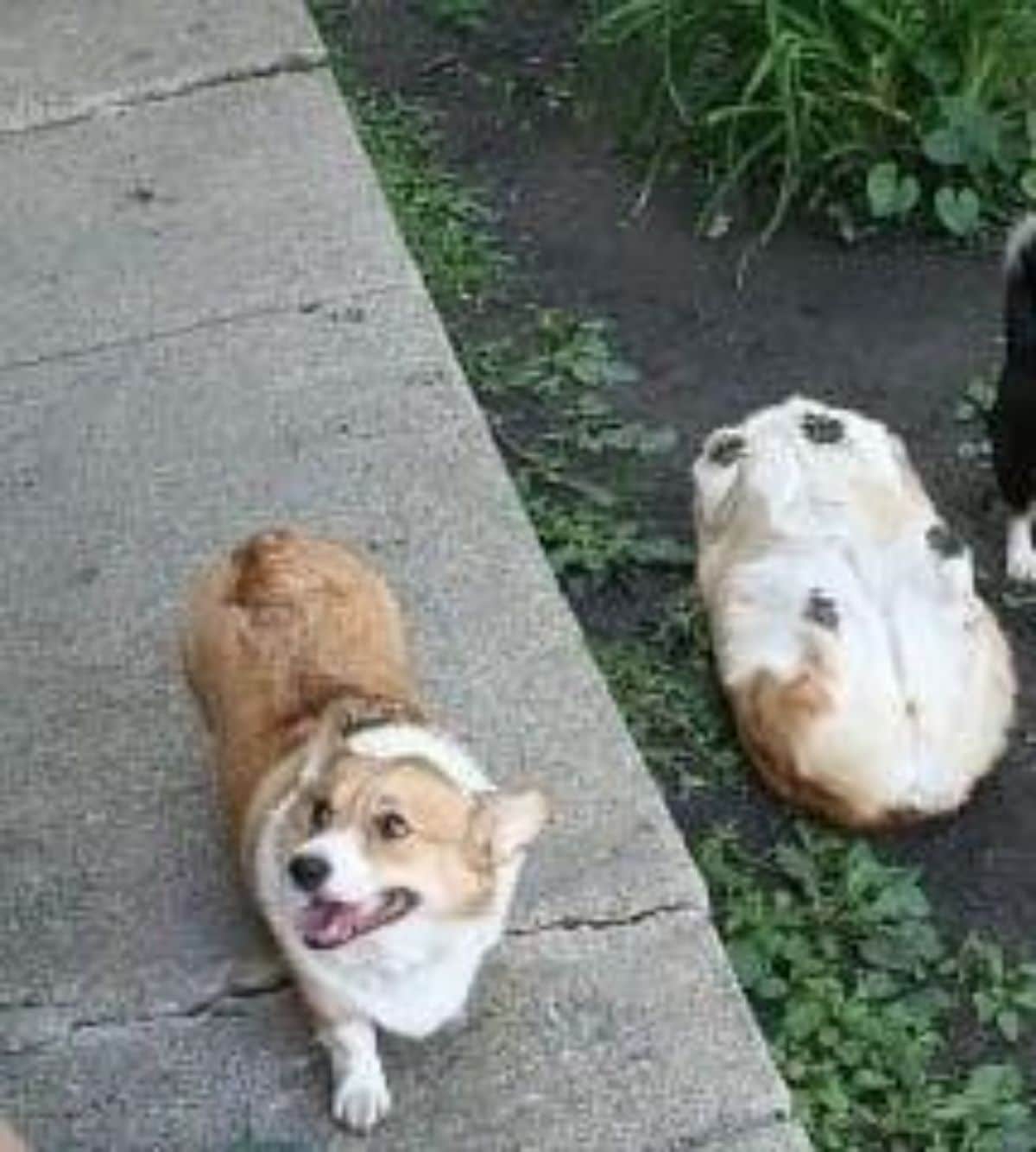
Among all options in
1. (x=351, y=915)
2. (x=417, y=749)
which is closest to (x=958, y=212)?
(x=417, y=749)

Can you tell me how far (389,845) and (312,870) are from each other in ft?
0.35

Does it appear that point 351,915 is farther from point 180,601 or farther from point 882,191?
point 882,191

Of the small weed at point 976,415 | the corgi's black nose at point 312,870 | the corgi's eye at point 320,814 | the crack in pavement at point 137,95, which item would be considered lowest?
the crack in pavement at point 137,95

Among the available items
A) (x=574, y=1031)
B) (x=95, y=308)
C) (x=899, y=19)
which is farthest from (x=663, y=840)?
(x=899, y=19)

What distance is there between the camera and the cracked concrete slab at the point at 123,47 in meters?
5.74

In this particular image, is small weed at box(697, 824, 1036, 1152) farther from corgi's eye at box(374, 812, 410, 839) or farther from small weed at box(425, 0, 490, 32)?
small weed at box(425, 0, 490, 32)

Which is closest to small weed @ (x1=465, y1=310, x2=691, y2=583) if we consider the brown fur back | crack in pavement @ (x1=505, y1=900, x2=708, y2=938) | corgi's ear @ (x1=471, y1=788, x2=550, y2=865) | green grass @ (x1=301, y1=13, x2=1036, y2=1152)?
green grass @ (x1=301, y1=13, x2=1036, y2=1152)

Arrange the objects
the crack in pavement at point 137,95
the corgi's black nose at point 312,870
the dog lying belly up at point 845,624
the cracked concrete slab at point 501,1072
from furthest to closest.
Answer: the crack in pavement at point 137,95
the dog lying belly up at point 845,624
the cracked concrete slab at point 501,1072
the corgi's black nose at point 312,870

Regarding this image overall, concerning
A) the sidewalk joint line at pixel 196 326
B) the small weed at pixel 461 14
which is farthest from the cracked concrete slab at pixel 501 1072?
the small weed at pixel 461 14

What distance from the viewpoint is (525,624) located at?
425cm

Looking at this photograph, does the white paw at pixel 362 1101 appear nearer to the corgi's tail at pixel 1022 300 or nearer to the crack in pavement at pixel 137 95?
the corgi's tail at pixel 1022 300

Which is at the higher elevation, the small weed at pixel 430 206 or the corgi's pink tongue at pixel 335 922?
the corgi's pink tongue at pixel 335 922

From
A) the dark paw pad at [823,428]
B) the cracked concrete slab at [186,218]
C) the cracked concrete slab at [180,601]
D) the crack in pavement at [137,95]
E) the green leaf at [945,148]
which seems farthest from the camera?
the crack in pavement at [137,95]

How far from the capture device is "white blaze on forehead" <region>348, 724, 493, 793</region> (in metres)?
3.42
